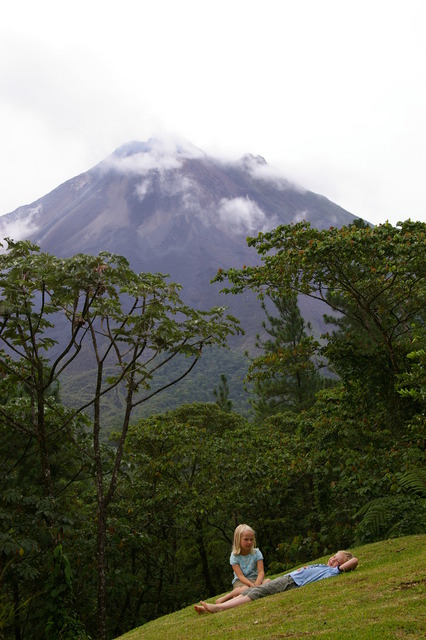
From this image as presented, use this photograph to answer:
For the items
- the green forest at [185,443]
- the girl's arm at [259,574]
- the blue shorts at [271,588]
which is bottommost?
the blue shorts at [271,588]

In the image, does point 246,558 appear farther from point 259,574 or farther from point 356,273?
point 356,273

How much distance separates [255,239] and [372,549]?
18.1 ft

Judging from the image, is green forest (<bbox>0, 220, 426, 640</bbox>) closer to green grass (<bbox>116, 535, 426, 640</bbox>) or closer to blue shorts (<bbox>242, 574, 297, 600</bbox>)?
green grass (<bbox>116, 535, 426, 640</bbox>)

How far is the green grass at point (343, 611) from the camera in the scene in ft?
11.1

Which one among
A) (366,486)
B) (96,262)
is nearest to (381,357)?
(366,486)

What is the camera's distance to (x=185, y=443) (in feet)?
48.8

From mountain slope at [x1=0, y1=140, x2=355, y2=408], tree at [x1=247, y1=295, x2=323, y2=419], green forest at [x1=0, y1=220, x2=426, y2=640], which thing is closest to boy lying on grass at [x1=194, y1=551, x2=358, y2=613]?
green forest at [x1=0, y1=220, x2=426, y2=640]

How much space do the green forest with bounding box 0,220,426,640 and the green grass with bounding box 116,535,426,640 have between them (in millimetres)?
1495

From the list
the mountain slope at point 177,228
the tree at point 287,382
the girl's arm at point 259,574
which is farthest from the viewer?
the mountain slope at point 177,228

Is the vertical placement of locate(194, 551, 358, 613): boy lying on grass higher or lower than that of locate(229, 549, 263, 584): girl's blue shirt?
lower

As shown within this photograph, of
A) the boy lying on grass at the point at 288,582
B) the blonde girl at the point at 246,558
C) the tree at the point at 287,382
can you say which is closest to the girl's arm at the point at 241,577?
the blonde girl at the point at 246,558

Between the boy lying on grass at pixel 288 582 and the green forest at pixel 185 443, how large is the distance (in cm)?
151

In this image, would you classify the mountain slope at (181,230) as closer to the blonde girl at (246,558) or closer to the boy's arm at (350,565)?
the blonde girl at (246,558)

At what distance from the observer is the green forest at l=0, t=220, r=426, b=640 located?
6.25m
